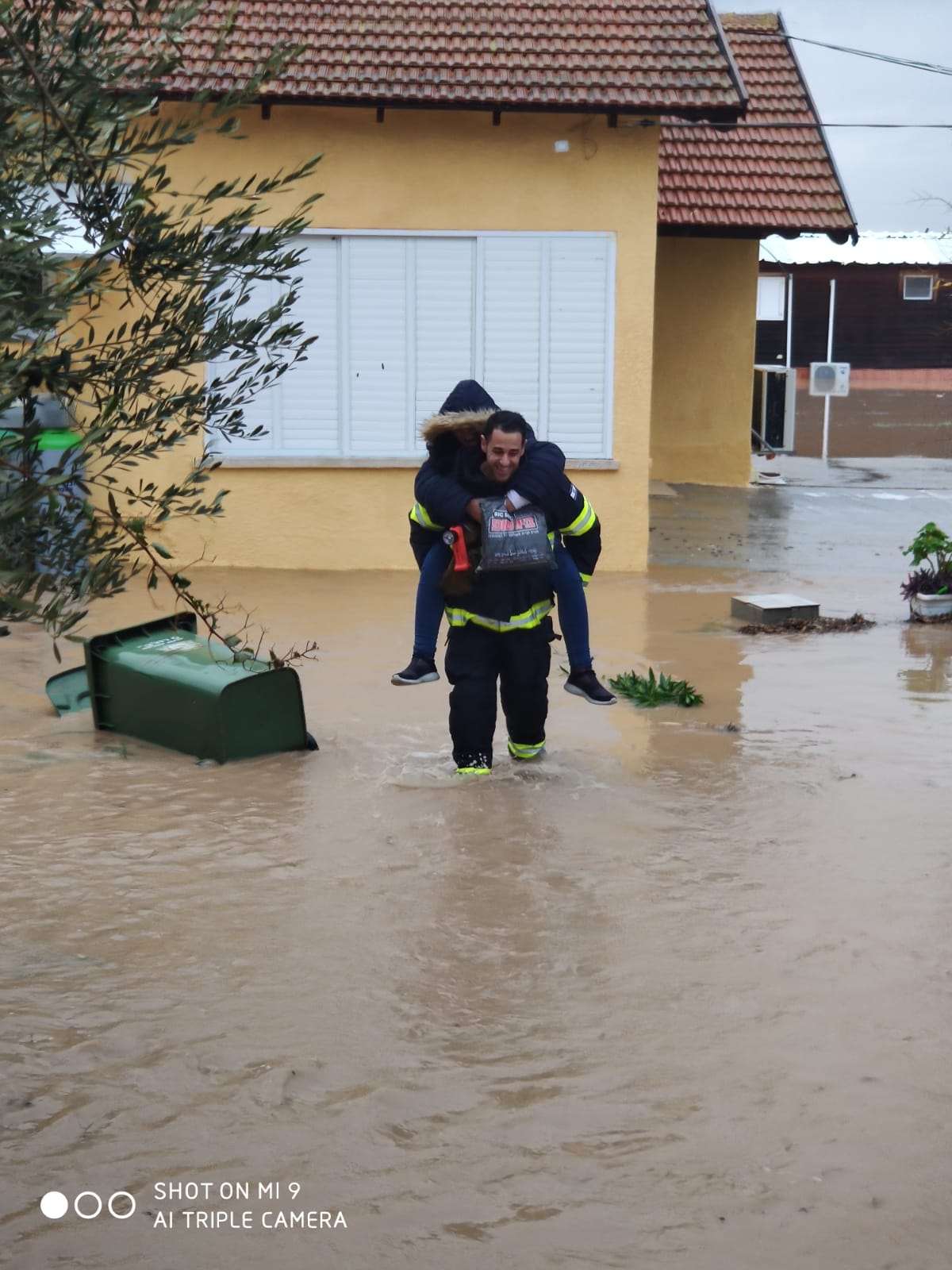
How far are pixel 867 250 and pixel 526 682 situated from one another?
138 ft

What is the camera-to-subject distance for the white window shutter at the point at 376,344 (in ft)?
43.1

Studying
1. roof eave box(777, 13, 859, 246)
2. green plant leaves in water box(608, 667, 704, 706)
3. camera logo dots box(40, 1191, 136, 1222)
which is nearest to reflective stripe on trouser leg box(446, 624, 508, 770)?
green plant leaves in water box(608, 667, 704, 706)

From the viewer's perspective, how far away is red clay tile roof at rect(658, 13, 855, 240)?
56.5 feet

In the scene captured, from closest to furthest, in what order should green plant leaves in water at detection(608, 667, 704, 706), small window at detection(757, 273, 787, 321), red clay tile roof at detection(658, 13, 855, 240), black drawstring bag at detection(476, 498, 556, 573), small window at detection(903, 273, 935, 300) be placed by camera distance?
black drawstring bag at detection(476, 498, 556, 573)
green plant leaves in water at detection(608, 667, 704, 706)
red clay tile roof at detection(658, 13, 855, 240)
small window at detection(757, 273, 787, 321)
small window at detection(903, 273, 935, 300)

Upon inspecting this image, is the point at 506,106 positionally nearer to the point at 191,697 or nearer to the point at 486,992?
the point at 191,697

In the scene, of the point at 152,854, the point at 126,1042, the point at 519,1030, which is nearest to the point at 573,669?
the point at 152,854

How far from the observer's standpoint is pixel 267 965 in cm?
525

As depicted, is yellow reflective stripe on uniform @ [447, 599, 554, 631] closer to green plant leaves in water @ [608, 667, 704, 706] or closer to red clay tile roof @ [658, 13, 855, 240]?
green plant leaves in water @ [608, 667, 704, 706]

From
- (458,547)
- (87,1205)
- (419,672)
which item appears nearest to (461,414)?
(458,547)

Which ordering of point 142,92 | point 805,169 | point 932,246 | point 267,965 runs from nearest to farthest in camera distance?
point 142,92 → point 267,965 → point 805,169 → point 932,246

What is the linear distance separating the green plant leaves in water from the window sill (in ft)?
14.0

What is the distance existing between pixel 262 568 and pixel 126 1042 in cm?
895

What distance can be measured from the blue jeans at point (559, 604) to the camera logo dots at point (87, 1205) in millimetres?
3551

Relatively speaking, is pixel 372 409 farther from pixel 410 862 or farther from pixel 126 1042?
pixel 126 1042
